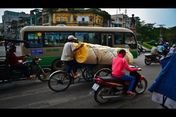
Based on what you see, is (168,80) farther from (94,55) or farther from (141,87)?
(94,55)

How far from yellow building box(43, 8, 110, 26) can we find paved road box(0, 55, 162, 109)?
44.8m

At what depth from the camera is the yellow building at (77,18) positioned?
53.2 m

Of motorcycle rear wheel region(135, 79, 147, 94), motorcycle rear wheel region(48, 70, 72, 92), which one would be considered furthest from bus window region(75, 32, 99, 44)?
motorcycle rear wheel region(135, 79, 147, 94)

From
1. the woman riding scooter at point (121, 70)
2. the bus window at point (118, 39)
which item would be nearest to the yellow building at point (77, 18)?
the bus window at point (118, 39)

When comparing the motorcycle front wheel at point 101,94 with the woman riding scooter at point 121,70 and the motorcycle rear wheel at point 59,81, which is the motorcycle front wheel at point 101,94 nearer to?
the woman riding scooter at point 121,70

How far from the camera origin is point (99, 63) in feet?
29.7

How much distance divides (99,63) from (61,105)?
291cm

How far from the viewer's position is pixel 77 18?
184ft

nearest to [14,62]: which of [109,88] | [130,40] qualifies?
[109,88]

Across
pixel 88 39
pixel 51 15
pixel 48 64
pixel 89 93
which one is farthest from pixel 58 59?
pixel 51 15

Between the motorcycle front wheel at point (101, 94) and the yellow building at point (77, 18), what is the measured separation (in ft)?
153

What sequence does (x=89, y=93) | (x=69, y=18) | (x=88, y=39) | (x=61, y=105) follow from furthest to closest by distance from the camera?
(x=69, y=18) < (x=88, y=39) < (x=89, y=93) < (x=61, y=105)

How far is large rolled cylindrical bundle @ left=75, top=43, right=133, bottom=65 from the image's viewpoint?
338 inches

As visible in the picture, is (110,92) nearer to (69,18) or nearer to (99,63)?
(99,63)
